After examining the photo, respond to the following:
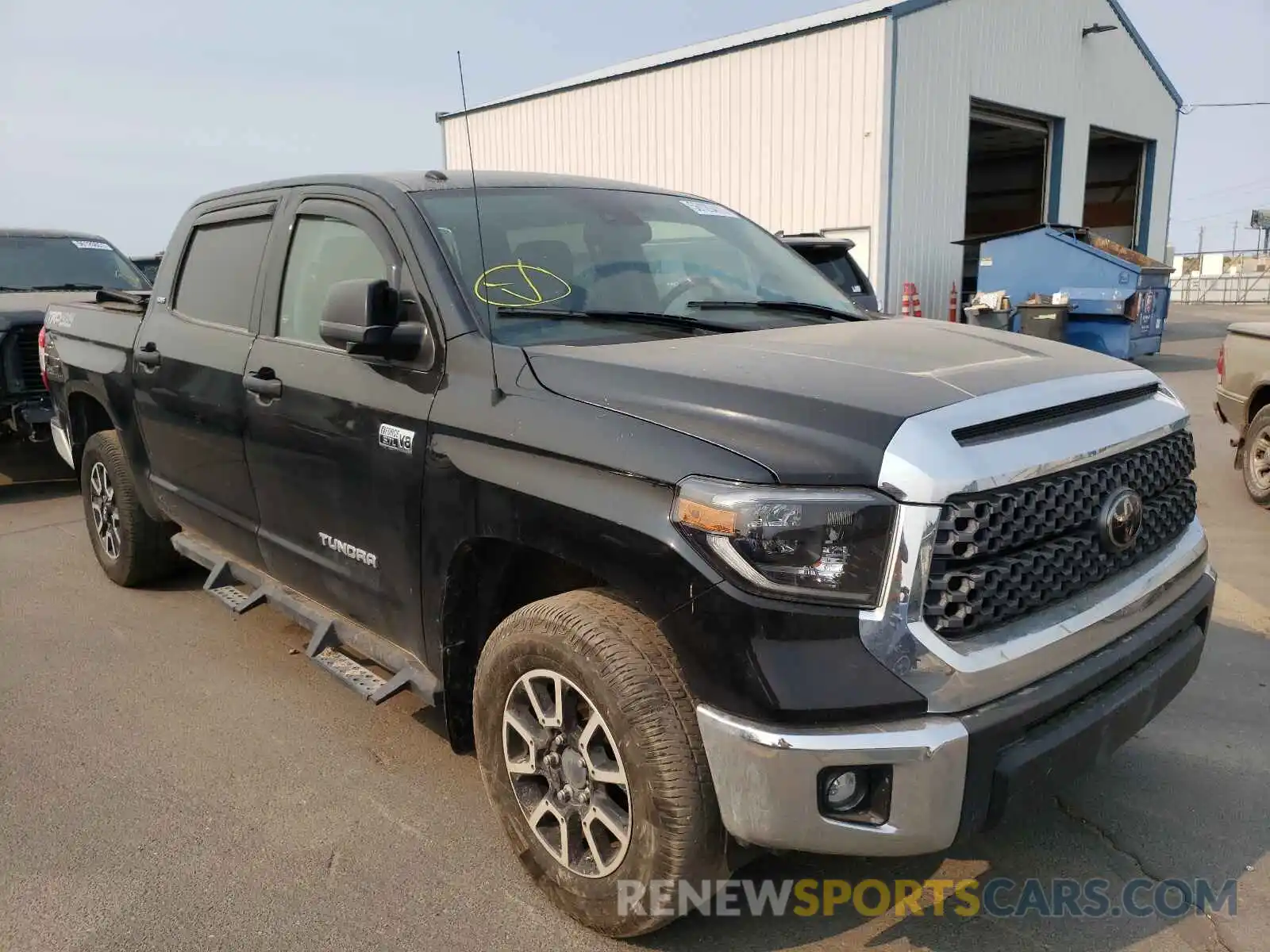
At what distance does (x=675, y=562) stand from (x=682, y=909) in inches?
32.9

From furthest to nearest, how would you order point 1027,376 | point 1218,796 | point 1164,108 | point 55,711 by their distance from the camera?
point 1164,108, point 55,711, point 1218,796, point 1027,376

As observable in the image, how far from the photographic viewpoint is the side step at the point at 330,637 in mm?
2959

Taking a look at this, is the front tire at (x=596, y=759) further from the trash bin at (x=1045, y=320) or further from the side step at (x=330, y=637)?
the trash bin at (x=1045, y=320)

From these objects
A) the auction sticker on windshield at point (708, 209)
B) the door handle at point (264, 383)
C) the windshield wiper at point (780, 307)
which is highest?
the auction sticker on windshield at point (708, 209)

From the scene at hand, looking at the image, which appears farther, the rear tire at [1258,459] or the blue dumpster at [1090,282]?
the blue dumpster at [1090,282]

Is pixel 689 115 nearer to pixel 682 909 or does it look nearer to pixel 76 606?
pixel 76 606

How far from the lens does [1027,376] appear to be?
2.39m

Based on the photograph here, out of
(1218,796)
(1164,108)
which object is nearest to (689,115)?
(1164,108)

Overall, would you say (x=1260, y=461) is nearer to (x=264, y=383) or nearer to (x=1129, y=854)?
(x=1129, y=854)

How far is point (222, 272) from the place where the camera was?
4039 millimetres

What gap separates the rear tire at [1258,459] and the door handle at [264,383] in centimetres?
611

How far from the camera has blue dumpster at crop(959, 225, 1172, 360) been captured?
45.2 ft

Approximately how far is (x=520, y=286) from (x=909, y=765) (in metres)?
1.79

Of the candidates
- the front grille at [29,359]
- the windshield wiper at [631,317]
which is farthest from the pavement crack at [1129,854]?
the front grille at [29,359]
